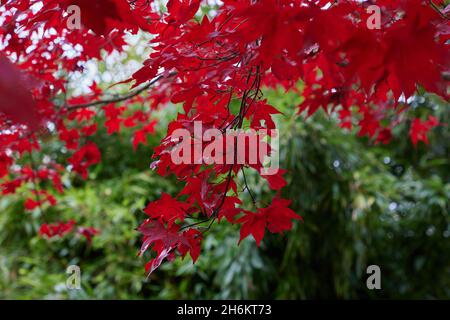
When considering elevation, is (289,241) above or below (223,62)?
below

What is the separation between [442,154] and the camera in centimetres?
268

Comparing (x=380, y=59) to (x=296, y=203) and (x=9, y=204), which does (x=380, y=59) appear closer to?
(x=296, y=203)

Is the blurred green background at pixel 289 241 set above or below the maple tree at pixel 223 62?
below

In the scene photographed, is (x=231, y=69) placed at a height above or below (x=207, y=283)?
above

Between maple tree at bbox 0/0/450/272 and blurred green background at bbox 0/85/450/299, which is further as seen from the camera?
blurred green background at bbox 0/85/450/299

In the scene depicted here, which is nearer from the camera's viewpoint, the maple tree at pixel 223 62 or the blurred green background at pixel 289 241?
the maple tree at pixel 223 62

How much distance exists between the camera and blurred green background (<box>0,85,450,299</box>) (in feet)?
6.73

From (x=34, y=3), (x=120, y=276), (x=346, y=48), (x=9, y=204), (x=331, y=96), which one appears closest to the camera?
(x=346, y=48)

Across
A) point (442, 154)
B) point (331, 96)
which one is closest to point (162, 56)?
point (331, 96)

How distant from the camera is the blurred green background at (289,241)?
2053 millimetres

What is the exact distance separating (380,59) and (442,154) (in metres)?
2.41

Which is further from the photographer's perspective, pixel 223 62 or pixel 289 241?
pixel 289 241

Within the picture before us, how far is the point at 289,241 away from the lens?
2.04 m

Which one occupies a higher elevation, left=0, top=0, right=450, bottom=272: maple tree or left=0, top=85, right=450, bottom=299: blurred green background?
left=0, top=0, right=450, bottom=272: maple tree
